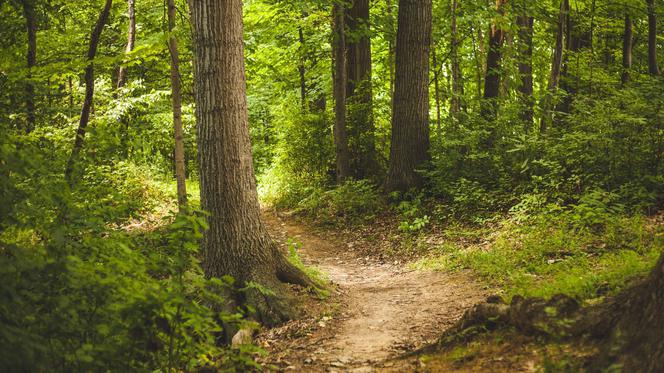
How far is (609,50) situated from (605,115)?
10.5 meters

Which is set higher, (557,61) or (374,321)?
(557,61)

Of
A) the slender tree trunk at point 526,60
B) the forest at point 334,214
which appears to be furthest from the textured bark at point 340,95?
the slender tree trunk at point 526,60

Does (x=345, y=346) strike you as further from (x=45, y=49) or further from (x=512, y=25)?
(x=45, y=49)

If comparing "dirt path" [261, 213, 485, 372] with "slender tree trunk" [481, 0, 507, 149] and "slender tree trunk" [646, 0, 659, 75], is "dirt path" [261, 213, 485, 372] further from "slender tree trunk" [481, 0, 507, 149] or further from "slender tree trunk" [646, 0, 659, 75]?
"slender tree trunk" [646, 0, 659, 75]

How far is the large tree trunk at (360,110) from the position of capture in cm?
1446

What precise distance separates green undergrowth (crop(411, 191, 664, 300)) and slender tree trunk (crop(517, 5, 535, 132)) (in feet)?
12.8

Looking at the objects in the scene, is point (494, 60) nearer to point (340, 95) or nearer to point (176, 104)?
point (340, 95)

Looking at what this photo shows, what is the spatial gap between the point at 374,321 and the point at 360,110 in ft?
31.2

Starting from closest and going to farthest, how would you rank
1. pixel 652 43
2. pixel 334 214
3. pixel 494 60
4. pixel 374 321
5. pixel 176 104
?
pixel 374 321 < pixel 176 104 < pixel 334 214 < pixel 652 43 < pixel 494 60

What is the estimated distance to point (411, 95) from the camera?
1170 cm

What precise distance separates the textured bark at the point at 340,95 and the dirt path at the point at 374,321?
5165 millimetres

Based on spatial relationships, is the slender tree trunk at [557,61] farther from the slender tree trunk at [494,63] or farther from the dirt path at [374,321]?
the dirt path at [374,321]

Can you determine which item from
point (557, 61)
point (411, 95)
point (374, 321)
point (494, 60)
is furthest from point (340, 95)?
point (374, 321)

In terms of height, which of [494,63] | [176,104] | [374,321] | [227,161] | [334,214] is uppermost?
[494,63]
